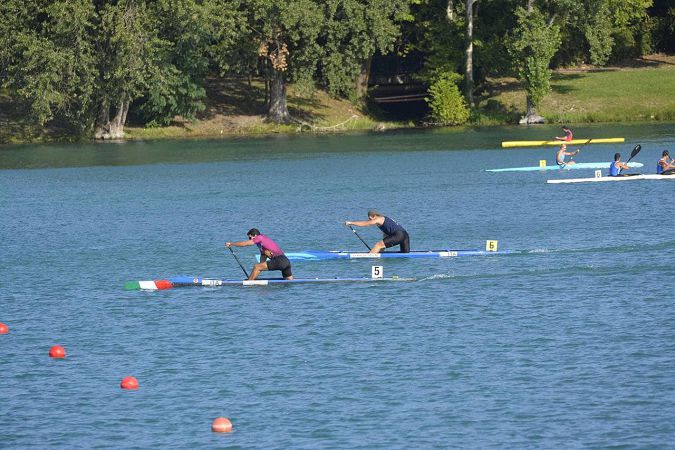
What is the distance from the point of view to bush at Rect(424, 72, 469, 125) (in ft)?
287

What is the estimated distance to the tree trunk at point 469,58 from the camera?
8700cm

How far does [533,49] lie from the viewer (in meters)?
83.9

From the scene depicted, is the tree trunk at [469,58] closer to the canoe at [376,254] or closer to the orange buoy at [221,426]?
the canoe at [376,254]

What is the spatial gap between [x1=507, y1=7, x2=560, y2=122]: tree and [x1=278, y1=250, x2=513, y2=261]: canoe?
51.9m

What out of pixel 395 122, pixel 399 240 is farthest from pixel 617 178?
pixel 395 122

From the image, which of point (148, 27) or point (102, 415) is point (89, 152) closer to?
point (148, 27)

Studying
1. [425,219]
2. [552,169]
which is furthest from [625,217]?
[552,169]

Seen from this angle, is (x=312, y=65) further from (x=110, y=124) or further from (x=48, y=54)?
(x=48, y=54)

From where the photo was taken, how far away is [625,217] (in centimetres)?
4141

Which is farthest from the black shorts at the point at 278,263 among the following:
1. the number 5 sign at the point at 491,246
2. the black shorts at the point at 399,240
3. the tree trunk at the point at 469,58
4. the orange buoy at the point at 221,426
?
the tree trunk at the point at 469,58

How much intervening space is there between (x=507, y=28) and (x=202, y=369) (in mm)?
69533

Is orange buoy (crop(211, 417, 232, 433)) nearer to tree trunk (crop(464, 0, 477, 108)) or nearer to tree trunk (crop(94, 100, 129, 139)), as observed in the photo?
tree trunk (crop(94, 100, 129, 139))

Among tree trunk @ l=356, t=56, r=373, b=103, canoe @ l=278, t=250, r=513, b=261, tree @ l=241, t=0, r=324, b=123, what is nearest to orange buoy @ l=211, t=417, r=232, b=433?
canoe @ l=278, t=250, r=513, b=261

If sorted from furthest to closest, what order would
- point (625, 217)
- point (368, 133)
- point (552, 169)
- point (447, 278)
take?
point (368, 133) → point (552, 169) → point (625, 217) → point (447, 278)
